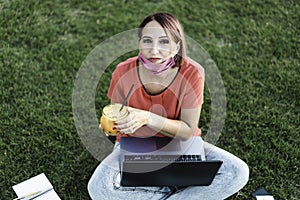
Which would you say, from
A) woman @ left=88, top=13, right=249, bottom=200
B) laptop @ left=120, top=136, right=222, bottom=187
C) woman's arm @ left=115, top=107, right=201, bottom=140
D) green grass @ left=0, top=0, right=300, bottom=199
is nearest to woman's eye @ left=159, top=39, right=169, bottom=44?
woman @ left=88, top=13, right=249, bottom=200

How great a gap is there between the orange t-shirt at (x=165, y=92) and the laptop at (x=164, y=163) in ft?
0.18

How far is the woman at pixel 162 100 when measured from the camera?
195 cm

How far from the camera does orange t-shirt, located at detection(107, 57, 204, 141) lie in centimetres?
205

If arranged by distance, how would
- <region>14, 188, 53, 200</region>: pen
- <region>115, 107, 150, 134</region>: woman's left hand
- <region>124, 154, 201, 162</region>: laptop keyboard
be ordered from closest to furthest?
<region>115, 107, 150, 134</region>: woman's left hand
<region>124, 154, 201, 162</region>: laptop keyboard
<region>14, 188, 53, 200</region>: pen

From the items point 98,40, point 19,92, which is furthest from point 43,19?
point 19,92

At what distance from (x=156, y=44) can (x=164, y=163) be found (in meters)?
0.43

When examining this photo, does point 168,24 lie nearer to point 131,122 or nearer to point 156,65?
point 156,65

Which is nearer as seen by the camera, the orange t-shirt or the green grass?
the orange t-shirt

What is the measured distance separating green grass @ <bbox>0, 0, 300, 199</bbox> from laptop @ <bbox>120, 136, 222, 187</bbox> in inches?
14.6

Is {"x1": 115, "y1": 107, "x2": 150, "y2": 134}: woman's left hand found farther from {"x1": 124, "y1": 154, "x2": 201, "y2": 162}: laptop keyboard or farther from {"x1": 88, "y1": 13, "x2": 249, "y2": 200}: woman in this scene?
{"x1": 124, "y1": 154, "x2": 201, "y2": 162}: laptop keyboard

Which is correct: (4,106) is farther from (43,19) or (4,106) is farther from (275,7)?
(275,7)

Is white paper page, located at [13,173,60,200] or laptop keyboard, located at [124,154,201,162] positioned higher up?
laptop keyboard, located at [124,154,201,162]

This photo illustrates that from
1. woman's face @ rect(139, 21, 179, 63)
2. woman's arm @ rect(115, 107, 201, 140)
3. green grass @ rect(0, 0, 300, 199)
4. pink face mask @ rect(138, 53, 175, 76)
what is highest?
woman's face @ rect(139, 21, 179, 63)

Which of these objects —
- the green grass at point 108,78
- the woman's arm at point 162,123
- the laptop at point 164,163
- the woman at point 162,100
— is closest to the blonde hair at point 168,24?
the woman at point 162,100
